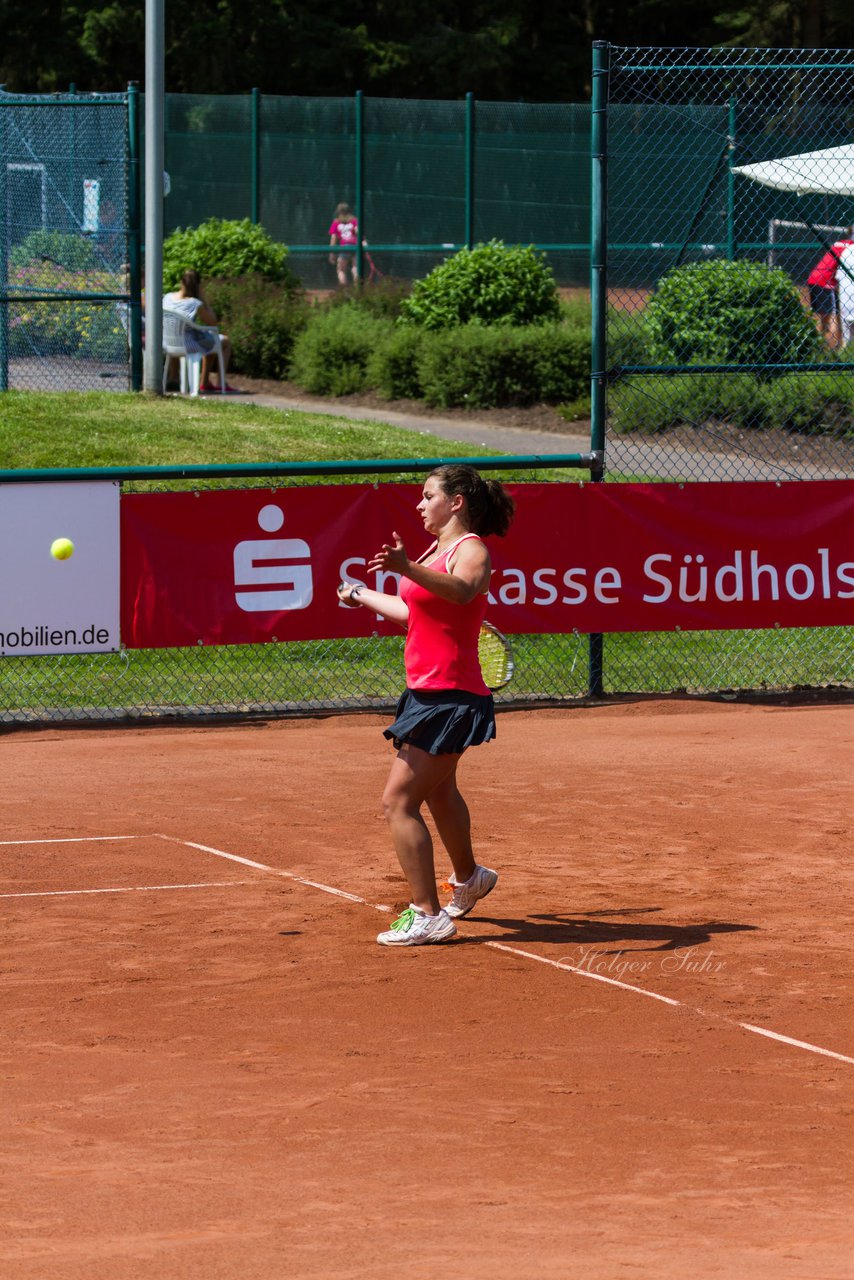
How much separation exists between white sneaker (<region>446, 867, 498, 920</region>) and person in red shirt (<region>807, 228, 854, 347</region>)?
338 inches

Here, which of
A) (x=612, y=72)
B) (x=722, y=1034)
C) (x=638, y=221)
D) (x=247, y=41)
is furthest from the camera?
(x=247, y=41)

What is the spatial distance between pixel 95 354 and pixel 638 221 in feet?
34.9


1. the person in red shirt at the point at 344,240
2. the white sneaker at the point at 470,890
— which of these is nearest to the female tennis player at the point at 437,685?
the white sneaker at the point at 470,890

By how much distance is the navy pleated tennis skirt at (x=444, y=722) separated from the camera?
6.72 meters

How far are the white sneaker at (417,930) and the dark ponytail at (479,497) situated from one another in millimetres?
1460

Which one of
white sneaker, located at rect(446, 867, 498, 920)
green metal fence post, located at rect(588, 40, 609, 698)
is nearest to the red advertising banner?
green metal fence post, located at rect(588, 40, 609, 698)

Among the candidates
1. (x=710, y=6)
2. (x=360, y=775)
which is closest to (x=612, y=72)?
(x=360, y=775)

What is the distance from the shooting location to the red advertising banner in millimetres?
10969

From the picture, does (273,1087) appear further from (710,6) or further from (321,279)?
(710,6)

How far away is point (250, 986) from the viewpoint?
6359mm

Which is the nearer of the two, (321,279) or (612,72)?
(612,72)

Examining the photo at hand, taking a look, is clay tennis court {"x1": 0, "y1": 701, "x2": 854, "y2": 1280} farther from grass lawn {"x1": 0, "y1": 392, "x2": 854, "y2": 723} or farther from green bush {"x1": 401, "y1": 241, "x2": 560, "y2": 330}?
green bush {"x1": 401, "y1": 241, "x2": 560, "y2": 330}

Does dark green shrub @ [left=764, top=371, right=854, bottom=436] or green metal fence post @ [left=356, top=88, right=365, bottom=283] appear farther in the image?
green metal fence post @ [left=356, top=88, right=365, bottom=283]

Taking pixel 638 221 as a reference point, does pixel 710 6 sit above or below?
above
